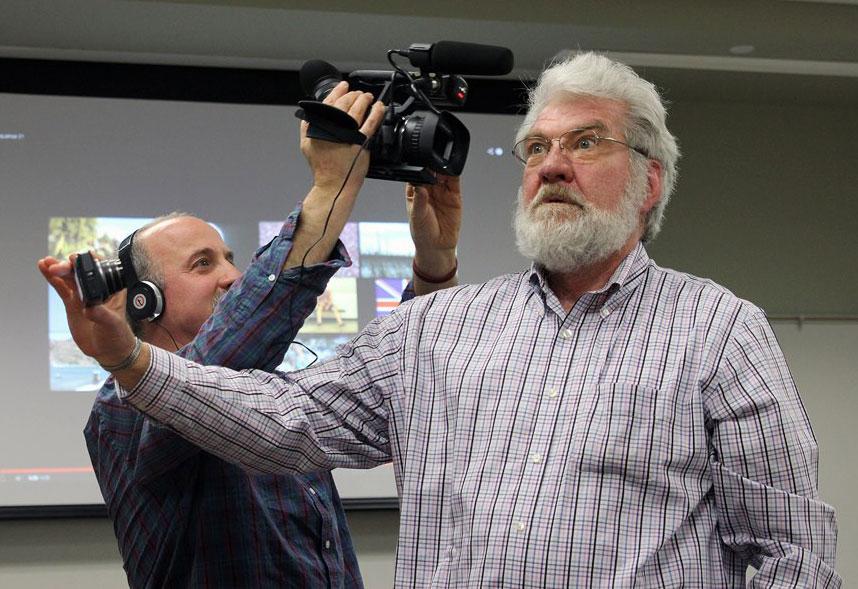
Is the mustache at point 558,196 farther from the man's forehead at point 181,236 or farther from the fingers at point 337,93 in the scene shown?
the man's forehead at point 181,236

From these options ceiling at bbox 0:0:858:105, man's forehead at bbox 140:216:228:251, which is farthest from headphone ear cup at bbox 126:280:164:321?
ceiling at bbox 0:0:858:105

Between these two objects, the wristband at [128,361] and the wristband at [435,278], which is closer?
the wristband at [128,361]

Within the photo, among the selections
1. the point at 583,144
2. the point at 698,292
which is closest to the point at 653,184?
the point at 583,144

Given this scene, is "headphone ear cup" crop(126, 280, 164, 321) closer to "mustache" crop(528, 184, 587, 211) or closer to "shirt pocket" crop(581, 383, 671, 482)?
"mustache" crop(528, 184, 587, 211)

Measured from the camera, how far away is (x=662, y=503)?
143 centimetres

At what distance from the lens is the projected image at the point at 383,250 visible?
13.9ft

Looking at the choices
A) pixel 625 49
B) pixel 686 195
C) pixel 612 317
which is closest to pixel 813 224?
pixel 686 195

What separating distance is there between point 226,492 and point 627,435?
0.67 metres

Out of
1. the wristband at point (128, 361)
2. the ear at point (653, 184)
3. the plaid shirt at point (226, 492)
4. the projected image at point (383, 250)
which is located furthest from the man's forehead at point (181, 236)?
the projected image at point (383, 250)

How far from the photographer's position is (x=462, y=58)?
1732 millimetres

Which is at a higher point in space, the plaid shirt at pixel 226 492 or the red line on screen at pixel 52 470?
the plaid shirt at pixel 226 492

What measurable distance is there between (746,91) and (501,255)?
1411 mm

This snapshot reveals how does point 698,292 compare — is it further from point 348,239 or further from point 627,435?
point 348,239

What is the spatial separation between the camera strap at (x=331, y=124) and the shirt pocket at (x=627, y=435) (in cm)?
59
